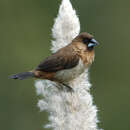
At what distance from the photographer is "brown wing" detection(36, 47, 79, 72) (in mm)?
4664

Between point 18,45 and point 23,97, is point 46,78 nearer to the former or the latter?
point 23,97

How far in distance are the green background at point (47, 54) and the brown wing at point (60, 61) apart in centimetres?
265

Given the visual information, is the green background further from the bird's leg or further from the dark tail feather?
the bird's leg

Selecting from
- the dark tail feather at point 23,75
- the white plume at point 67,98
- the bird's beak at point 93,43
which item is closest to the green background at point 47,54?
the dark tail feather at point 23,75

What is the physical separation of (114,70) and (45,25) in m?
1.81

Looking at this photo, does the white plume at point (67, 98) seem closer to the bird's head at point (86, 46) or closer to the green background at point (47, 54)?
the bird's head at point (86, 46)

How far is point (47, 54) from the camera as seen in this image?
9.82 meters

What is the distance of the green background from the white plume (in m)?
3.20

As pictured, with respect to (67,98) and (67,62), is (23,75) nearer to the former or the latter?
(67,62)

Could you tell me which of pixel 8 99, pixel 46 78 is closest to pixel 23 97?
pixel 8 99

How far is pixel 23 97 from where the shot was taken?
8414 mm

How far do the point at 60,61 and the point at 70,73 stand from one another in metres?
0.15

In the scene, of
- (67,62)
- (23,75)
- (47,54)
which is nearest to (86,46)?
(67,62)

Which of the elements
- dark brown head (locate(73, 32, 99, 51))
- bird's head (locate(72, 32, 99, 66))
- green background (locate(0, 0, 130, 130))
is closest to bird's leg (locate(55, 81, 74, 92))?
bird's head (locate(72, 32, 99, 66))
